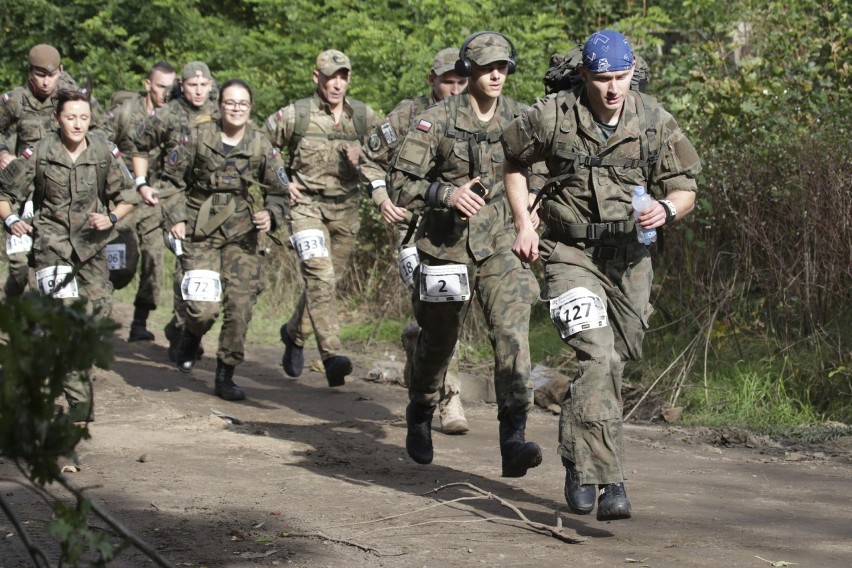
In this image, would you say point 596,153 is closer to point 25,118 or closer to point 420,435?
point 420,435

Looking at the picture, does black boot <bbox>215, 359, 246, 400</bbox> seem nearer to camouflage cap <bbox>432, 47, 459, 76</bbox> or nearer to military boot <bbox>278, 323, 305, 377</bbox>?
military boot <bbox>278, 323, 305, 377</bbox>

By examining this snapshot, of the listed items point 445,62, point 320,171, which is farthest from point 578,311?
point 320,171

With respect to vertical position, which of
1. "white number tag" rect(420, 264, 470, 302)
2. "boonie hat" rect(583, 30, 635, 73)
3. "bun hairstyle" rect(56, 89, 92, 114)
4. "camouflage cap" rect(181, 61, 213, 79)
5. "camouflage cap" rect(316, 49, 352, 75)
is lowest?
"white number tag" rect(420, 264, 470, 302)

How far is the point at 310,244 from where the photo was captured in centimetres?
1062

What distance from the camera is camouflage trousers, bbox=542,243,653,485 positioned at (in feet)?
18.5

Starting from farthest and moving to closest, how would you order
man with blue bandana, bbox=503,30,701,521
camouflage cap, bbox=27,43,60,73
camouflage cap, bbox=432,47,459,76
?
camouflage cap, bbox=27,43,60,73 → camouflage cap, bbox=432,47,459,76 → man with blue bandana, bbox=503,30,701,521

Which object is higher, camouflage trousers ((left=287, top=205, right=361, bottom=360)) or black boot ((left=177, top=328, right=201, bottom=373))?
camouflage trousers ((left=287, top=205, right=361, bottom=360))

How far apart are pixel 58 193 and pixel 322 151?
91.3 inches

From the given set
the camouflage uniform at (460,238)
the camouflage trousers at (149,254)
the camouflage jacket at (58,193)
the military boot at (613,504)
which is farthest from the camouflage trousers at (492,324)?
the camouflage trousers at (149,254)

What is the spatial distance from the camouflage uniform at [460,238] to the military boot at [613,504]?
151 cm

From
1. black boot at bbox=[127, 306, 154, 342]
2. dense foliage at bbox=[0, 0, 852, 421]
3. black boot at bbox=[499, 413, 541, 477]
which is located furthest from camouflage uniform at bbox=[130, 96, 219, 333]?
black boot at bbox=[499, 413, 541, 477]

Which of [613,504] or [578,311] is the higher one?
[578,311]

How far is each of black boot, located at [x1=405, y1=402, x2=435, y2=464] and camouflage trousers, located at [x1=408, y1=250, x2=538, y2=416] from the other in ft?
0.16

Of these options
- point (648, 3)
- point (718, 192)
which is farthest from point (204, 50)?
point (718, 192)
